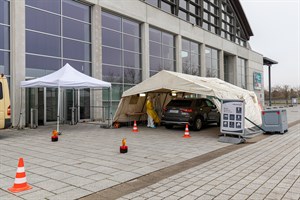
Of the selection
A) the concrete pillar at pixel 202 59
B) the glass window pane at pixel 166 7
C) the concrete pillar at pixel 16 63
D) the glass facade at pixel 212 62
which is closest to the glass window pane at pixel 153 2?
the glass window pane at pixel 166 7

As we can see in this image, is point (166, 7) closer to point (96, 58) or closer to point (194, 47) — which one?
point (194, 47)

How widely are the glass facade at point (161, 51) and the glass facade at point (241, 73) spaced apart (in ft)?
56.6

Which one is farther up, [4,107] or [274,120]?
[4,107]

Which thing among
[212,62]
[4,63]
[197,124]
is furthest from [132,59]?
[212,62]

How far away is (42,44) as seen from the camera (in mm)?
15281

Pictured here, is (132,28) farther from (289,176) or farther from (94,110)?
(289,176)

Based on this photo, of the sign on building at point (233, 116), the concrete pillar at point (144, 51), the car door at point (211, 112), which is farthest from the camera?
the concrete pillar at point (144, 51)

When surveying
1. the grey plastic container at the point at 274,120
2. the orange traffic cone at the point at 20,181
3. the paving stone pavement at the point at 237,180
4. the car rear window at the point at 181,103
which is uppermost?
the car rear window at the point at 181,103

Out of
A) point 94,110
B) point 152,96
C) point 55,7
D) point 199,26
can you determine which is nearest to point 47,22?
point 55,7

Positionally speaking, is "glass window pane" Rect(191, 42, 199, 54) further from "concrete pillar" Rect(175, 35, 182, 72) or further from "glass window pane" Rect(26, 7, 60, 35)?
"glass window pane" Rect(26, 7, 60, 35)

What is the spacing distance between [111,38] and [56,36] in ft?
15.5

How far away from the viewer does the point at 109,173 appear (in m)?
5.68

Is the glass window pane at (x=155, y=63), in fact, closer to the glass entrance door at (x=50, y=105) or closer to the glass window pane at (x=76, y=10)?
the glass window pane at (x=76, y=10)

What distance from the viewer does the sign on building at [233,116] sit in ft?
32.3
